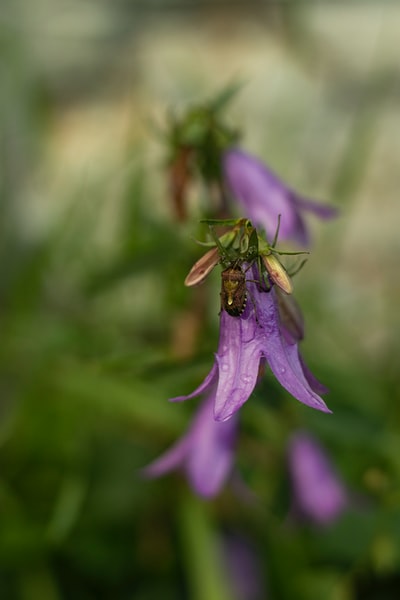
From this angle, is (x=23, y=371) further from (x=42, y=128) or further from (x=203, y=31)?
(x=203, y=31)

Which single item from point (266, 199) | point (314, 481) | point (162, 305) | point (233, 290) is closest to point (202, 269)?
→ point (233, 290)

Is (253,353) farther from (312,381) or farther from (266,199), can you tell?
(266,199)

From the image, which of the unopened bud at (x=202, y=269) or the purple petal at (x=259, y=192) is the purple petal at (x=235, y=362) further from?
the purple petal at (x=259, y=192)

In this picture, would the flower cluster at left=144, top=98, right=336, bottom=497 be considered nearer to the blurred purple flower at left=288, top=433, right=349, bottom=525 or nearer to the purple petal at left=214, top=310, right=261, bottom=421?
the purple petal at left=214, top=310, right=261, bottom=421

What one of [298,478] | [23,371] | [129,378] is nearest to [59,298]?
[23,371]

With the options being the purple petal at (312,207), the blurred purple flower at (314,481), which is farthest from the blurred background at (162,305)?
the purple petal at (312,207)

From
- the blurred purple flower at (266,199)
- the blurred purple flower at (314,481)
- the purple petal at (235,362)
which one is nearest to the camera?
the purple petal at (235,362)
